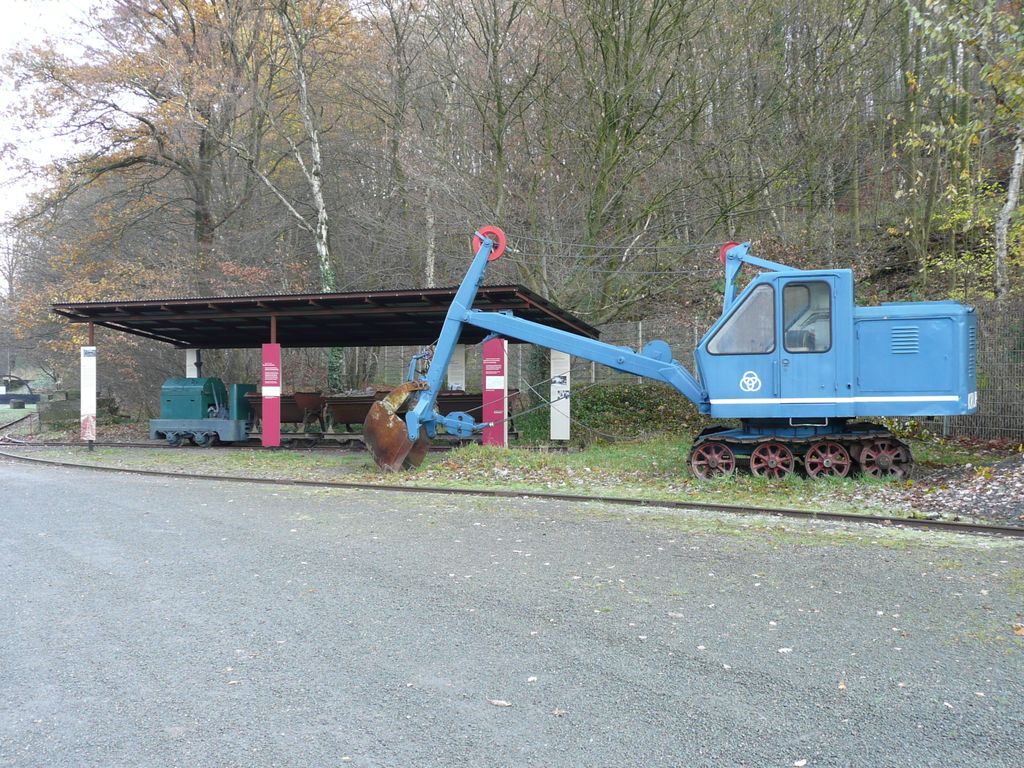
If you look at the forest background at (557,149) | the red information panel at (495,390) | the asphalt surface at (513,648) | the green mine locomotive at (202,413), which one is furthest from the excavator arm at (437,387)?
the green mine locomotive at (202,413)

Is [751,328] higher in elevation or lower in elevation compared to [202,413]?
higher

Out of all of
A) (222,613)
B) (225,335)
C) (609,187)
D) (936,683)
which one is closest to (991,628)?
(936,683)

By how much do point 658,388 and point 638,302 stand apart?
2485 millimetres

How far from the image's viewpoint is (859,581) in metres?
6.35

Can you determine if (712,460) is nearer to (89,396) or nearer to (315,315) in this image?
(315,315)

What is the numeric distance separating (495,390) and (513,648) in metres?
12.1

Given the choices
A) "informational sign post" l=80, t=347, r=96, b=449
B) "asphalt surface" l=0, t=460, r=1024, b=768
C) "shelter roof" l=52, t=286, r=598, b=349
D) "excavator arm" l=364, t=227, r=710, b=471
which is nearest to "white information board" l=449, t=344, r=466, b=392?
"shelter roof" l=52, t=286, r=598, b=349

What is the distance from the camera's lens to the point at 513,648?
493 centimetres

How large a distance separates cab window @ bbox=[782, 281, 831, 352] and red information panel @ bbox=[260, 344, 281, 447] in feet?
39.7

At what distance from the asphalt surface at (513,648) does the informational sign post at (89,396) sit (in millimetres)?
12191

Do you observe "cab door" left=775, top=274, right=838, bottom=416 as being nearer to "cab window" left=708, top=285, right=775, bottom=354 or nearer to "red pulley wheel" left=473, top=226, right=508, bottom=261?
"cab window" left=708, top=285, right=775, bottom=354

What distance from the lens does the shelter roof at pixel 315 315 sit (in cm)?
1691

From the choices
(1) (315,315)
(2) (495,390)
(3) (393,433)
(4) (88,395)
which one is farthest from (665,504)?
(4) (88,395)

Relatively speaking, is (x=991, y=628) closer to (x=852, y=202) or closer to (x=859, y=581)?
(x=859, y=581)
